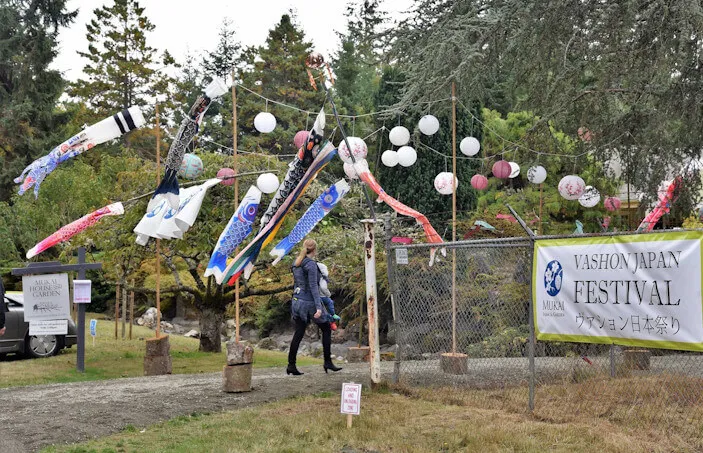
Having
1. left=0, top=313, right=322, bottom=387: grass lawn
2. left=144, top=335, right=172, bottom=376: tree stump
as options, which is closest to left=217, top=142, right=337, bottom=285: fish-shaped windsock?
left=144, top=335, right=172, bottom=376: tree stump

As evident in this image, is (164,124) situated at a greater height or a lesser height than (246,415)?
greater

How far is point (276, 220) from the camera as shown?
10.2 meters

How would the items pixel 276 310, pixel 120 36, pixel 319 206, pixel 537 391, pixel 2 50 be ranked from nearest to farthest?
1. pixel 537 391
2. pixel 319 206
3. pixel 276 310
4. pixel 2 50
5. pixel 120 36

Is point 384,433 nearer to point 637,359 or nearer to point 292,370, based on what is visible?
point 292,370

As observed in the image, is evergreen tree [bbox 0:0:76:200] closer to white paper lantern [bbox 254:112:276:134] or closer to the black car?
the black car

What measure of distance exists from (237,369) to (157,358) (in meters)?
3.88

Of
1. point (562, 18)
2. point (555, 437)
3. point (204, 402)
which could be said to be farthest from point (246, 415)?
point (562, 18)

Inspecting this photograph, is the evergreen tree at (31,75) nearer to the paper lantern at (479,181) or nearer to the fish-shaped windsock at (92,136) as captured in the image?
the fish-shaped windsock at (92,136)

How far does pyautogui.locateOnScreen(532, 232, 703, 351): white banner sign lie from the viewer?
21.0ft

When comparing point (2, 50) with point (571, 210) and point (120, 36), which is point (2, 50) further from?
point (571, 210)

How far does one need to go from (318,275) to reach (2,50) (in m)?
29.7

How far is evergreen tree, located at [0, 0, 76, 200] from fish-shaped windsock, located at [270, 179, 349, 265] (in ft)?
84.9

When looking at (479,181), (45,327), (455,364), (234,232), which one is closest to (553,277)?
(455,364)

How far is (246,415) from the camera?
26.1 ft
